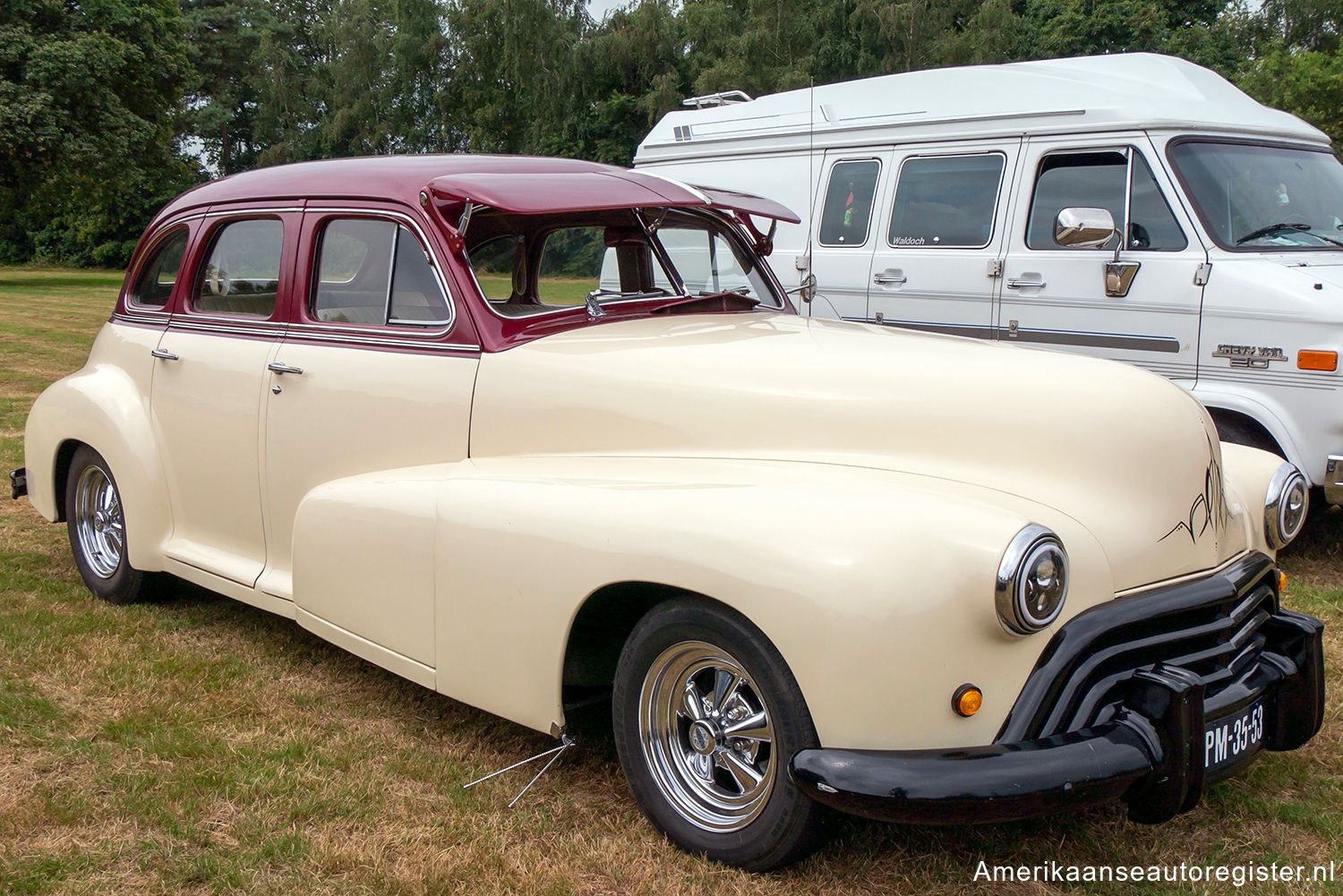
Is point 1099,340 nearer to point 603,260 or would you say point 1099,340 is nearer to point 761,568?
point 603,260

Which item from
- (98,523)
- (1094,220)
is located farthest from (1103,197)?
(98,523)

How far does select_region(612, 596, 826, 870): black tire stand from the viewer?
103 inches

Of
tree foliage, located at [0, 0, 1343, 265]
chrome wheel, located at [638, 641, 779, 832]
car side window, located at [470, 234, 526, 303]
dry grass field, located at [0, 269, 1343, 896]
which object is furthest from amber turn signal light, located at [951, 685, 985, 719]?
tree foliage, located at [0, 0, 1343, 265]

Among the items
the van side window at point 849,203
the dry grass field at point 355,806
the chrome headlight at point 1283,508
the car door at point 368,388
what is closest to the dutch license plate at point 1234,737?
the dry grass field at point 355,806

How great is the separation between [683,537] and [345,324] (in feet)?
6.01

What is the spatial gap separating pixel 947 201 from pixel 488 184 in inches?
167

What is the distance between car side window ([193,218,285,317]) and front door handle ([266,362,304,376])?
0.28 metres

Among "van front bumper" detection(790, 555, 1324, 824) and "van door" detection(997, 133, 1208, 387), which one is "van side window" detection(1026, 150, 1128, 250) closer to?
"van door" detection(997, 133, 1208, 387)

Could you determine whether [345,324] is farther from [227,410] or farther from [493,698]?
[493,698]

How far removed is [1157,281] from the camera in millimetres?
6055

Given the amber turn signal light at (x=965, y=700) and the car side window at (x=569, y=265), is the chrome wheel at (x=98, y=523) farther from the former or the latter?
the amber turn signal light at (x=965, y=700)

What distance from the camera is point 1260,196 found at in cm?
612

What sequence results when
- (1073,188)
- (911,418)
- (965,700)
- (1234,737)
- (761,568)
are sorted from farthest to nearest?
(1073,188) → (911,418) → (1234,737) → (761,568) → (965,700)

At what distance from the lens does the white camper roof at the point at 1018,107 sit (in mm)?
6371
